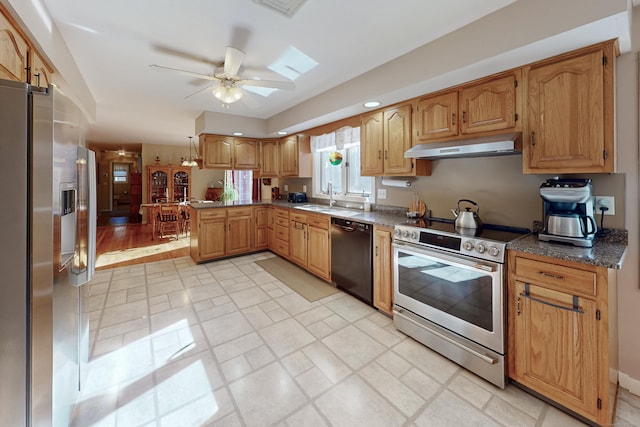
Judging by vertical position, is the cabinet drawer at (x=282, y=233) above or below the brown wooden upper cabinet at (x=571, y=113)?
below

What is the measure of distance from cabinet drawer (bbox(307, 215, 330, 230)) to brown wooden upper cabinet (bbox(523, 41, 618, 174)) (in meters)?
2.06

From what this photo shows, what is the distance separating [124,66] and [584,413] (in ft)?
14.6

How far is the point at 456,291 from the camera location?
200 cm

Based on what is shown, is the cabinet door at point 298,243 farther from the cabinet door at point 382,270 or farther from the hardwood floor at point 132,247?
the hardwood floor at point 132,247

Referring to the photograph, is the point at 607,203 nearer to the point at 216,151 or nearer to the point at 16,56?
the point at 16,56

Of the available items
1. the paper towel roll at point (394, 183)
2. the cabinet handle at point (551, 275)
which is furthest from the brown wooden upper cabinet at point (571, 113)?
the paper towel roll at point (394, 183)

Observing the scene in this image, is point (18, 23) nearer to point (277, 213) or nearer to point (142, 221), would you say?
point (277, 213)

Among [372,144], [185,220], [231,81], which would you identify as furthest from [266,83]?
[185,220]

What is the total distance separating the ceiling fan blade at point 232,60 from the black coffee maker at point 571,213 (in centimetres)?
243

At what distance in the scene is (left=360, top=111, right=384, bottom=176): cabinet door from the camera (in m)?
2.96

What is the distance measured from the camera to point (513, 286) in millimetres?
1723

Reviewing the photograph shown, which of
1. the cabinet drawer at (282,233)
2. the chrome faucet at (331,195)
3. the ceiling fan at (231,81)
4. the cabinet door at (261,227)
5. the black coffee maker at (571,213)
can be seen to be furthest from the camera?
the cabinet door at (261,227)

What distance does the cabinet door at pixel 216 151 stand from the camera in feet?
15.1

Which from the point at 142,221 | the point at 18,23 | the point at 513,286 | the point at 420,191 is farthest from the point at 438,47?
the point at 142,221
